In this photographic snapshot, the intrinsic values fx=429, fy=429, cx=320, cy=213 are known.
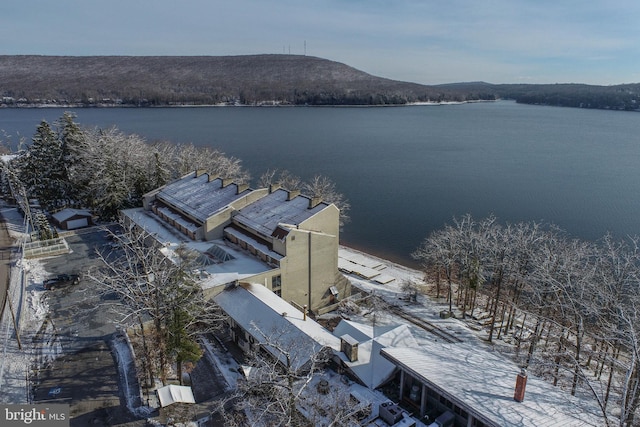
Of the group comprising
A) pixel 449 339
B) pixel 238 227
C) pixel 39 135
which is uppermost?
pixel 39 135

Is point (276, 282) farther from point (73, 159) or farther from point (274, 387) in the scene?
point (73, 159)

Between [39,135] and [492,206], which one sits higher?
[39,135]

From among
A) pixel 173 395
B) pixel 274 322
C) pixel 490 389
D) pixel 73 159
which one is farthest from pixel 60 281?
pixel 490 389

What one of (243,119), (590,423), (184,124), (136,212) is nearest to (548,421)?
(590,423)

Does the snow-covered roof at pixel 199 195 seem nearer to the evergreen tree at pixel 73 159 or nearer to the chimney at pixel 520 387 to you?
the evergreen tree at pixel 73 159

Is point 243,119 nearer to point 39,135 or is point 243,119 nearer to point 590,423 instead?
point 39,135

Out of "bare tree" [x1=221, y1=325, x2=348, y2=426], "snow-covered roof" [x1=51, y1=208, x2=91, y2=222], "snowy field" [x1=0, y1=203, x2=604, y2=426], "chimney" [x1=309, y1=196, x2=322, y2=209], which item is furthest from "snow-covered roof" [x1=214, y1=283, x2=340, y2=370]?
"snow-covered roof" [x1=51, y1=208, x2=91, y2=222]

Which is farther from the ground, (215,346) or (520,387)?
(520,387)
